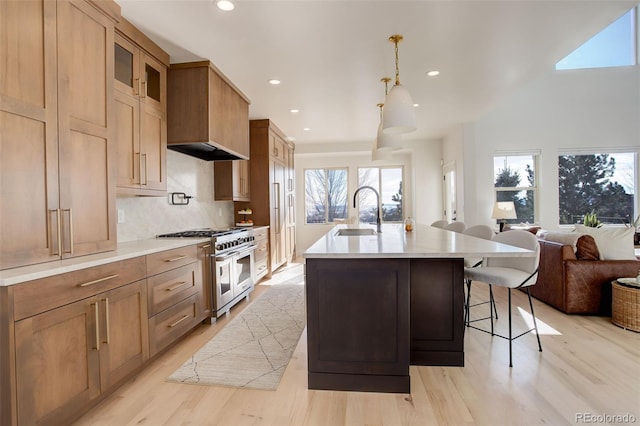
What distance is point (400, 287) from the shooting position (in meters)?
1.86

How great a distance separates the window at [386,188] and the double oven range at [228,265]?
4239 mm

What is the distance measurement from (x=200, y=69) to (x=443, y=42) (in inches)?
90.0

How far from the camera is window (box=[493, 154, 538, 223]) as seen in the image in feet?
19.4

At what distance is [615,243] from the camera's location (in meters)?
3.15

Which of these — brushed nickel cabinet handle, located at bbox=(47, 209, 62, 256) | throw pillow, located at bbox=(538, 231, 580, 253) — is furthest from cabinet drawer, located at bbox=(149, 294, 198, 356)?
throw pillow, located at bbox=(538, 231, 580, 253)

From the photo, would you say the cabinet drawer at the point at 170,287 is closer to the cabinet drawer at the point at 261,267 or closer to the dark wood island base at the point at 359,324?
the dark wood island base at the point at 359,324

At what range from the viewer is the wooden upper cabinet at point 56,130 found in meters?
1.48

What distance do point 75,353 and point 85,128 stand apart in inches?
49.5

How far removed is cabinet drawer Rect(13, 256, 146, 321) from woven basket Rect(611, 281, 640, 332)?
396 centimetres

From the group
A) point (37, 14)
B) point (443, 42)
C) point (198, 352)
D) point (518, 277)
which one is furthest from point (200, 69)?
point (518, 277)

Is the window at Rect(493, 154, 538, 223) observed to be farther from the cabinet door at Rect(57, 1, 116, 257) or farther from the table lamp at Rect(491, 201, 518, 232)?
the cabinet door at Rect(57, 1, 116, 257)

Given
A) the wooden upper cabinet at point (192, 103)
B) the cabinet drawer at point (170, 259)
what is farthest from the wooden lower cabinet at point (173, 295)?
the wooden upper cabinet at point (192, 103)

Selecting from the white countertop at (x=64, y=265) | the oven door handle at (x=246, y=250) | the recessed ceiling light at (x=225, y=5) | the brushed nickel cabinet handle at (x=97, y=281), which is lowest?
the oven door handle at (x=246, y=250)

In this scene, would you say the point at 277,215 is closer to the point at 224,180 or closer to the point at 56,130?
the point at 224,180
